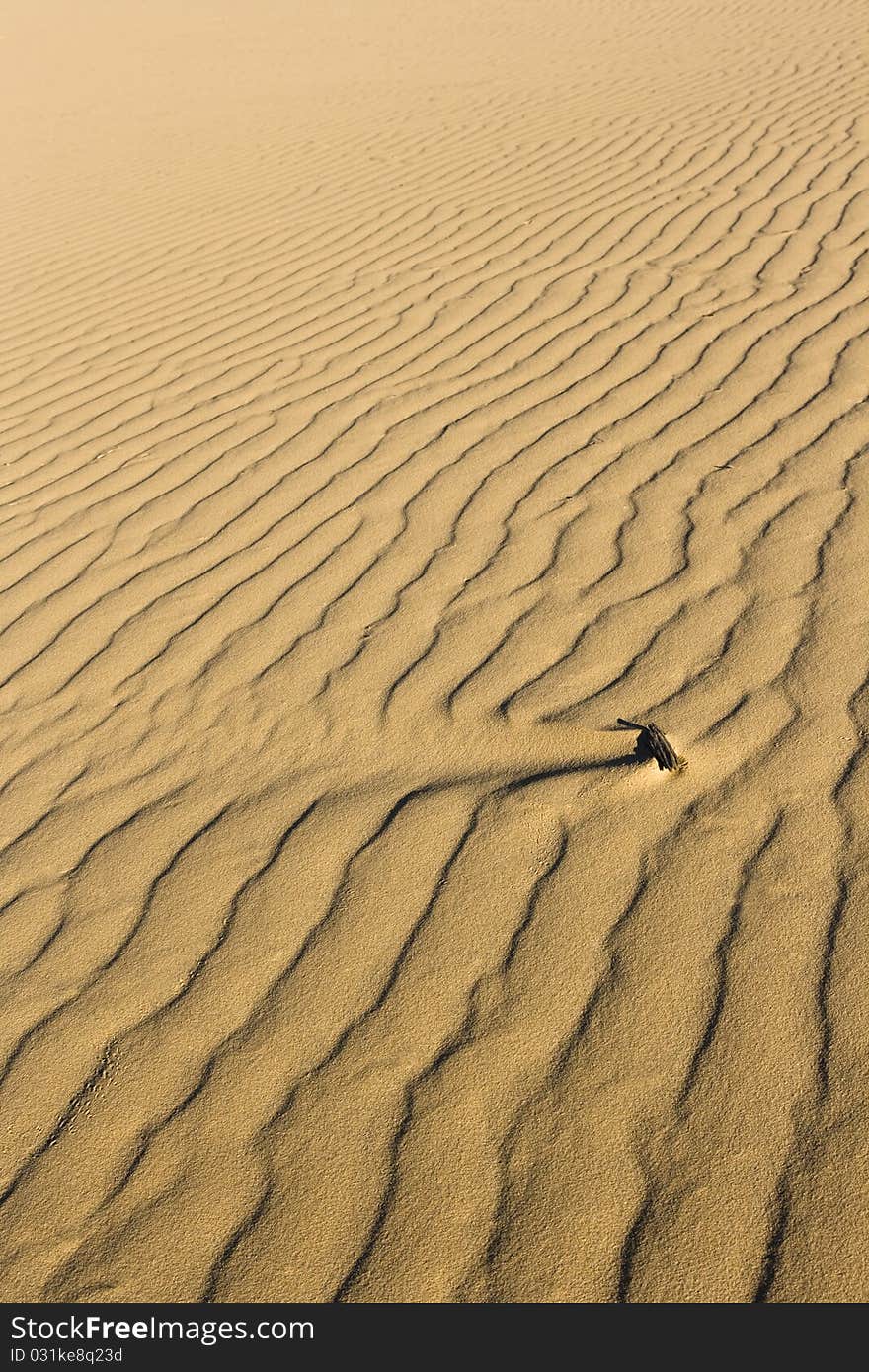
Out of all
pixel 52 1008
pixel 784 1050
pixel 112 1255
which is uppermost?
pixel 52 1008

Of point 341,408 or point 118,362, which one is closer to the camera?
point 341,408

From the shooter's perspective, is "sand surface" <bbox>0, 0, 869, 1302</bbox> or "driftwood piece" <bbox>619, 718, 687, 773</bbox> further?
"driftwood piece" <bbox>619, 718, 687, 773</bbox>

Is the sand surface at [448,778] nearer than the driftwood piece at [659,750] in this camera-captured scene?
Yes

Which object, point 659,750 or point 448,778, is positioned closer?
point 659,750

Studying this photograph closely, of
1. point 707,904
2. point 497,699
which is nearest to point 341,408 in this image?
point 497,699

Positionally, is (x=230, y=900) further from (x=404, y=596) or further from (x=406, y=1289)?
(x=404, y=596)
